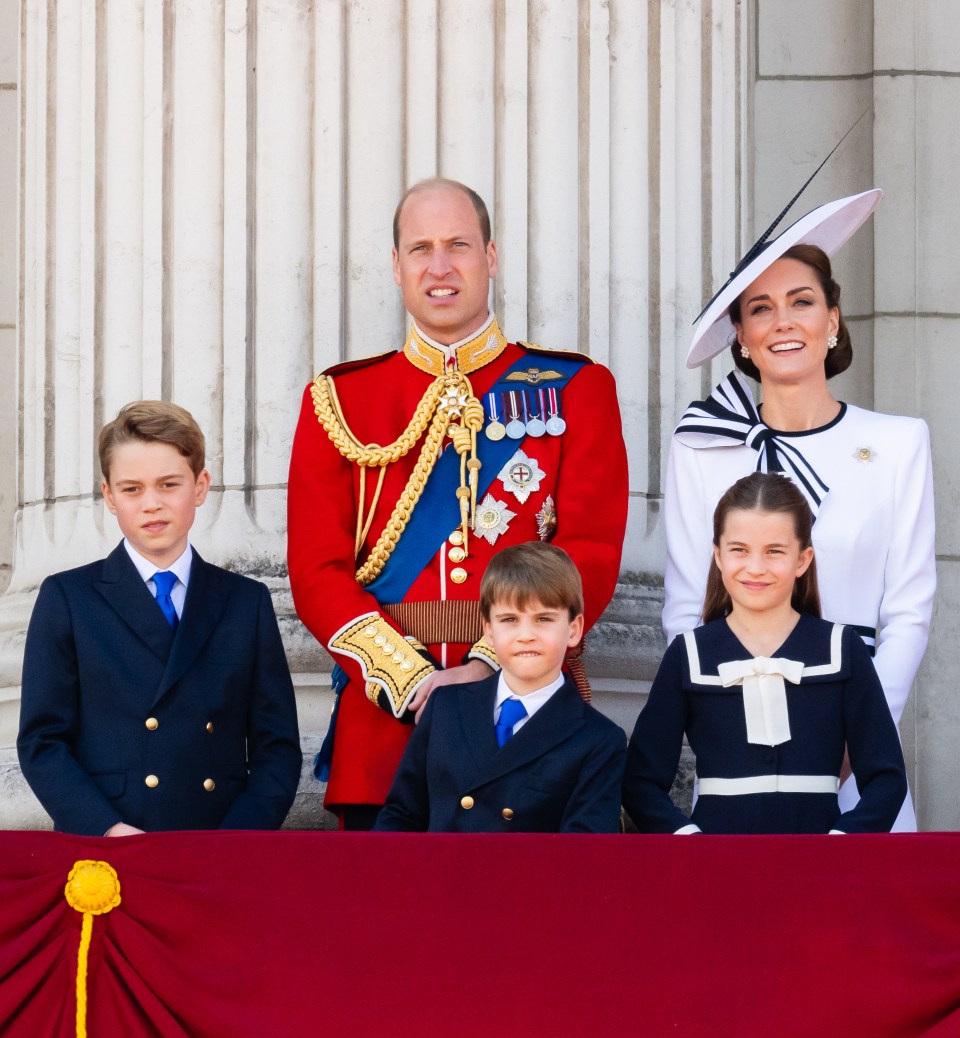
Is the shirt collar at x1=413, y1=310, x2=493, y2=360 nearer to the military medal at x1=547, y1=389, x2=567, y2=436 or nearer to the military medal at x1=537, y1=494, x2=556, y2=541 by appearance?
the military medal at x1=547, y1=389, x2=567, y2=436

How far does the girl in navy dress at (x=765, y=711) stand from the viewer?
3.51m

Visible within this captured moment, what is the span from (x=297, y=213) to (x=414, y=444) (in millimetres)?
1003

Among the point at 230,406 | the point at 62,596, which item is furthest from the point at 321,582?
the point at 230,406

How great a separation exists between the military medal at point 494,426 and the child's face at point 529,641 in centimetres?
63

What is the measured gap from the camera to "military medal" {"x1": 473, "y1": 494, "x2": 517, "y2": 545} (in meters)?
4.05

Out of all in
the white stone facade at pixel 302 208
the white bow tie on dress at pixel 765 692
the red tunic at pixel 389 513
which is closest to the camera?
the white bow tie on dress at pixel 765 692

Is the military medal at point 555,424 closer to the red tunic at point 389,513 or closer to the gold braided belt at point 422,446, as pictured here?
the red tunic at point 389,513

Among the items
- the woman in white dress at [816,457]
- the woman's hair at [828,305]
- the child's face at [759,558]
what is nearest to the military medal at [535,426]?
the woman in white dress at [816,457]

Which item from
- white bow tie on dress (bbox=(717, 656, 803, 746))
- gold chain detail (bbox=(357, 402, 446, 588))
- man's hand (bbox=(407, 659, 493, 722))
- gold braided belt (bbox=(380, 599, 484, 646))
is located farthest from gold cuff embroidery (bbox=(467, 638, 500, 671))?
white bow tie on dress (bbox=(717, 656, 803, 746))

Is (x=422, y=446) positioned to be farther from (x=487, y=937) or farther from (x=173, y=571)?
(x=487, y=937)

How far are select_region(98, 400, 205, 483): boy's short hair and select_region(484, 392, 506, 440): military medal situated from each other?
630mm

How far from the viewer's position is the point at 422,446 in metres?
4.17

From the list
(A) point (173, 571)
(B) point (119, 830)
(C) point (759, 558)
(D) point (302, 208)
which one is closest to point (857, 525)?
(C) point (759, 558)

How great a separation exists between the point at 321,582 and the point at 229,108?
1475 mm
